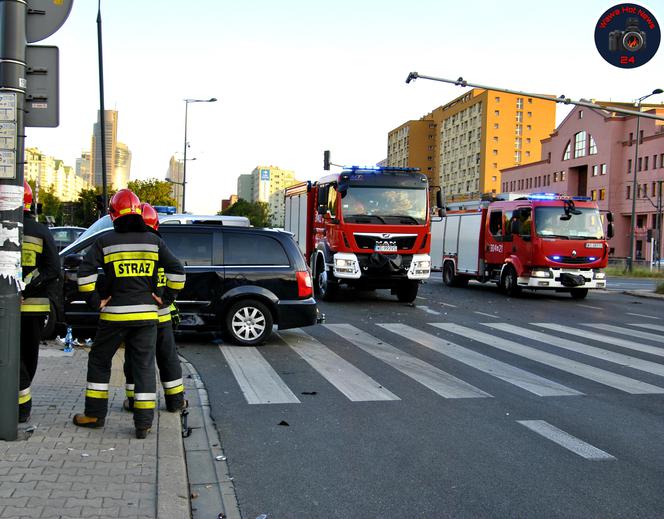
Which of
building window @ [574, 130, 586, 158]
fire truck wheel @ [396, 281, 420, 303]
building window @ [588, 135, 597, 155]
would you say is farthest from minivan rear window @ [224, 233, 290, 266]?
building window @ [574, 130, 586, 158]

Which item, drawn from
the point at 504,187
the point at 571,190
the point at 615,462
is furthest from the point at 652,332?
the point at 504,187

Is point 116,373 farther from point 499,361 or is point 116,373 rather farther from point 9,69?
point 499,361

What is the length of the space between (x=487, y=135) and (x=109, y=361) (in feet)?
395

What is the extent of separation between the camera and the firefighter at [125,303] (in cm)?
544

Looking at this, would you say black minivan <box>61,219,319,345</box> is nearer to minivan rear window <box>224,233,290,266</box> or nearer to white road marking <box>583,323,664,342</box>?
minivan rear window <box>224,233,290,266</box>

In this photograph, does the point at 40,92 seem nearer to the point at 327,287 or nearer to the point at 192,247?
the point at 192,247

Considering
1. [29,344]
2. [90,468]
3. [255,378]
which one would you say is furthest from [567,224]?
[90,468]

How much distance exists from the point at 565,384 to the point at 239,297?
456cm

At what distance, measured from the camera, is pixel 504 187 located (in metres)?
115

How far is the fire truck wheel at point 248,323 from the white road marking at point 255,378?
16 cm

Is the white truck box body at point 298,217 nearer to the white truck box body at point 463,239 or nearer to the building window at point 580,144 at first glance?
the white truck box body at point 463,239

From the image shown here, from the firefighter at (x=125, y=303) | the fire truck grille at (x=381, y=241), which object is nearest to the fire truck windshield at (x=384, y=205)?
the fire truck grille at (x=381, y=241)

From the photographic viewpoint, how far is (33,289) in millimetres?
5672

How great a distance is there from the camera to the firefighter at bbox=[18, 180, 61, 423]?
564 centimetres
